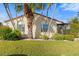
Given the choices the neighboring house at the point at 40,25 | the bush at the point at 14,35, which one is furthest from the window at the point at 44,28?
the bush at the point at 14,35

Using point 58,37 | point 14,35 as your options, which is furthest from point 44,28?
point 14,35

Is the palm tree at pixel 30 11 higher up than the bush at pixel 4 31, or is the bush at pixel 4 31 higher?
the palm tree at pixel 30 11

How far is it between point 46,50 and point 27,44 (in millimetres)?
201

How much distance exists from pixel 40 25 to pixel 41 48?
232mm

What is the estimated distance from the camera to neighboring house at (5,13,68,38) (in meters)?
2.74

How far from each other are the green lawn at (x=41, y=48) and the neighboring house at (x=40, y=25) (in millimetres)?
101

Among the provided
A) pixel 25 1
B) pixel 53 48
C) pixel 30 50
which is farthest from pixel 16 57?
pixel 25 1

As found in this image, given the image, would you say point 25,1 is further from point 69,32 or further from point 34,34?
point 69,32

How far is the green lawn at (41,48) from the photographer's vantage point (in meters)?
2.72

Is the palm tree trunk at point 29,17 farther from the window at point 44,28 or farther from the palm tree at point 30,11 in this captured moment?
the window at point 44,28

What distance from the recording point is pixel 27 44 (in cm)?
274

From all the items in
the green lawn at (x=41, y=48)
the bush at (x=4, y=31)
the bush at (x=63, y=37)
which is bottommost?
the green lawn at (x=41, y=48)

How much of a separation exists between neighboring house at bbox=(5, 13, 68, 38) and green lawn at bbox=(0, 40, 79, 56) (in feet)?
0.33

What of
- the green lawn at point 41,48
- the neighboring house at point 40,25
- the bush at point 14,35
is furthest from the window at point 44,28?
the bush at point 14,35
